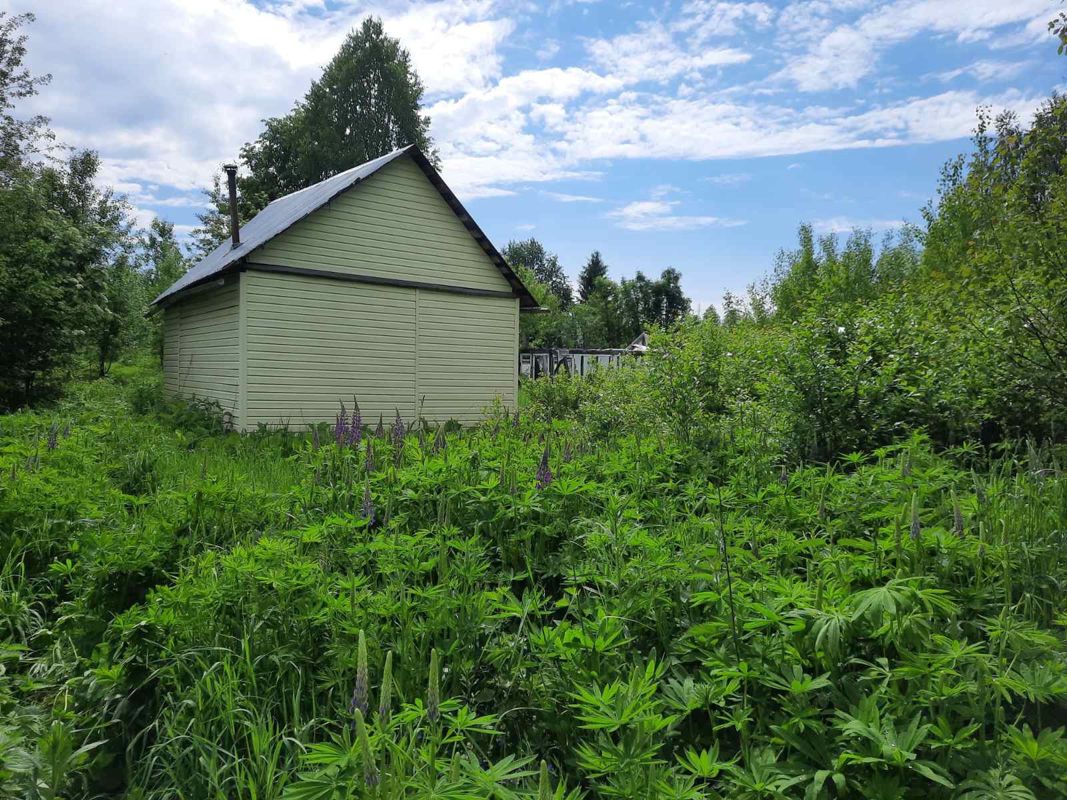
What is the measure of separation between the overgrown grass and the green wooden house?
8021mm

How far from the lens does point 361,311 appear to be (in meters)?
12.9

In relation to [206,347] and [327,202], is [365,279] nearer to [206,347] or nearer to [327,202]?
[327,202]

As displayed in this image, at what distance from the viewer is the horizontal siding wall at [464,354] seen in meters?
13.7

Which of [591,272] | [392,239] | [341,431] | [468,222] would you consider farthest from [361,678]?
[591,272]

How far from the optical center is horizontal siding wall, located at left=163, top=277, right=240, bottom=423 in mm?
12062

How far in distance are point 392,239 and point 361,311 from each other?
6.00 ft

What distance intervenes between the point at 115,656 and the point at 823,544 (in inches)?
123

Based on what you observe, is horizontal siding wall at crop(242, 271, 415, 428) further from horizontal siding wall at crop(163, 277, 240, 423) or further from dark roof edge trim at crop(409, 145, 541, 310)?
dark roof edge trim at crop(409, 145, 541, 310)

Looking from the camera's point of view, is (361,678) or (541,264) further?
(541,264)

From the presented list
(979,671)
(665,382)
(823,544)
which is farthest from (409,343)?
(979,671)

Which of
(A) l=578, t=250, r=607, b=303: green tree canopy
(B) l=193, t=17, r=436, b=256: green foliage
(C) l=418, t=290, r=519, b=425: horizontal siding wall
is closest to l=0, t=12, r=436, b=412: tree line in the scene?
(B) l=193, t=17, r=436, b=256: green foliage

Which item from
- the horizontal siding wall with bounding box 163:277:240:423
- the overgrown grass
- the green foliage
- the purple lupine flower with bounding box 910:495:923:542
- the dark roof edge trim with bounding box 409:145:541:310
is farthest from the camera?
the green foliage

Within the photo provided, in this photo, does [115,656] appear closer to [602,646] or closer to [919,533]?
[602,646]

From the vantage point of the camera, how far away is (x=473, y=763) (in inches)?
62.9
